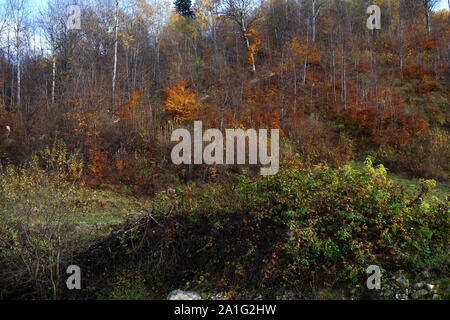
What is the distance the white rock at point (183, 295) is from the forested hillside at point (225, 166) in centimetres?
29

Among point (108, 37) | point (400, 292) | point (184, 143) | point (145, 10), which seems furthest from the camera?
point (145, 10)

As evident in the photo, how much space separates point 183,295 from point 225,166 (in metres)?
7.07

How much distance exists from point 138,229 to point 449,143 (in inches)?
495

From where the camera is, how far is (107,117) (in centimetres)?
1391

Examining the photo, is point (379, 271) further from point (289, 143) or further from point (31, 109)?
point (31, 109)

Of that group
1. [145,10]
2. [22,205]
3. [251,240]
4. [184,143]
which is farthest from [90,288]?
[145,10]

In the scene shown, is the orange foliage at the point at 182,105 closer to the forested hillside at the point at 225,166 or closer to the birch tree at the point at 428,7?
the forested hillside at the point at 225,166

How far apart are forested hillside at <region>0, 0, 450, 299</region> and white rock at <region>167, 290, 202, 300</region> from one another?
0.96ft

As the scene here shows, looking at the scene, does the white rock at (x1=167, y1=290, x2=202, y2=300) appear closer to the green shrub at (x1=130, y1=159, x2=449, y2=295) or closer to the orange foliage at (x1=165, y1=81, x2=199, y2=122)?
the green shrub at (x1=130, y1=159, x2=449, y2=295)

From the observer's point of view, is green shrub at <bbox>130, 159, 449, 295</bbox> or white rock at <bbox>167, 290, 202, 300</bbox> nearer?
white rock at <bbox>167, 290, 202, 300</bbox>

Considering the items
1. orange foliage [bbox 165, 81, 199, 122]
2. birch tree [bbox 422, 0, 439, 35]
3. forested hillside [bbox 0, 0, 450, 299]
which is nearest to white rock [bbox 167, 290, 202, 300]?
forested hillside [bbox 0, 0, 450, 299]

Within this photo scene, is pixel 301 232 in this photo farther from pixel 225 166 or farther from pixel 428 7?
pixel 428 7

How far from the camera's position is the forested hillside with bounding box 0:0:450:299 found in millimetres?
4938

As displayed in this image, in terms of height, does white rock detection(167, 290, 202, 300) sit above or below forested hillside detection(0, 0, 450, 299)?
below
